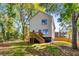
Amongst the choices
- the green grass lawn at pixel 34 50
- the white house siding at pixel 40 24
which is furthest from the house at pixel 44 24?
the green grass lawn at pixel 34 50

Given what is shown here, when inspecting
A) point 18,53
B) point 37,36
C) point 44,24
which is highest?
point 44,24

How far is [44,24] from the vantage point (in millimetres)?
5387

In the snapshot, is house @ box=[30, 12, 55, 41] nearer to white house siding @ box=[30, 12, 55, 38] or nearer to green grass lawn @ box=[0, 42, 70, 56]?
white house siding @ box=[30, 12, 55, 38]

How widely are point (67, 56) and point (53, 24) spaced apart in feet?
1.34

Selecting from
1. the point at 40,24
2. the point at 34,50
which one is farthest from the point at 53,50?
the point at 40,24

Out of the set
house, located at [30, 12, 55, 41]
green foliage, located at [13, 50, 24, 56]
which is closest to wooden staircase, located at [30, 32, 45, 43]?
house, located at [30, 12, 55, 41]

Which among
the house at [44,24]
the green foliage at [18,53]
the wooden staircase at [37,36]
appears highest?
the house at [44,24]

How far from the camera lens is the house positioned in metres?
5.39

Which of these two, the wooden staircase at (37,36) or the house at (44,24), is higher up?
the house at (44,24)

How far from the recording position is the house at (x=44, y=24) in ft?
17.7

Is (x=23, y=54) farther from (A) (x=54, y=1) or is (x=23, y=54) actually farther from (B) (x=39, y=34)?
(A) (x=54, y=1)

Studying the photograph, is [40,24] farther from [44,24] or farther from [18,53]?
[18,53]

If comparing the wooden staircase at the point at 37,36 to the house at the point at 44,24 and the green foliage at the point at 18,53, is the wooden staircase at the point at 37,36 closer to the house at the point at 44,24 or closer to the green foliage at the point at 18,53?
the house at the point at 44,24

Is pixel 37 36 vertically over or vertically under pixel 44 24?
under
